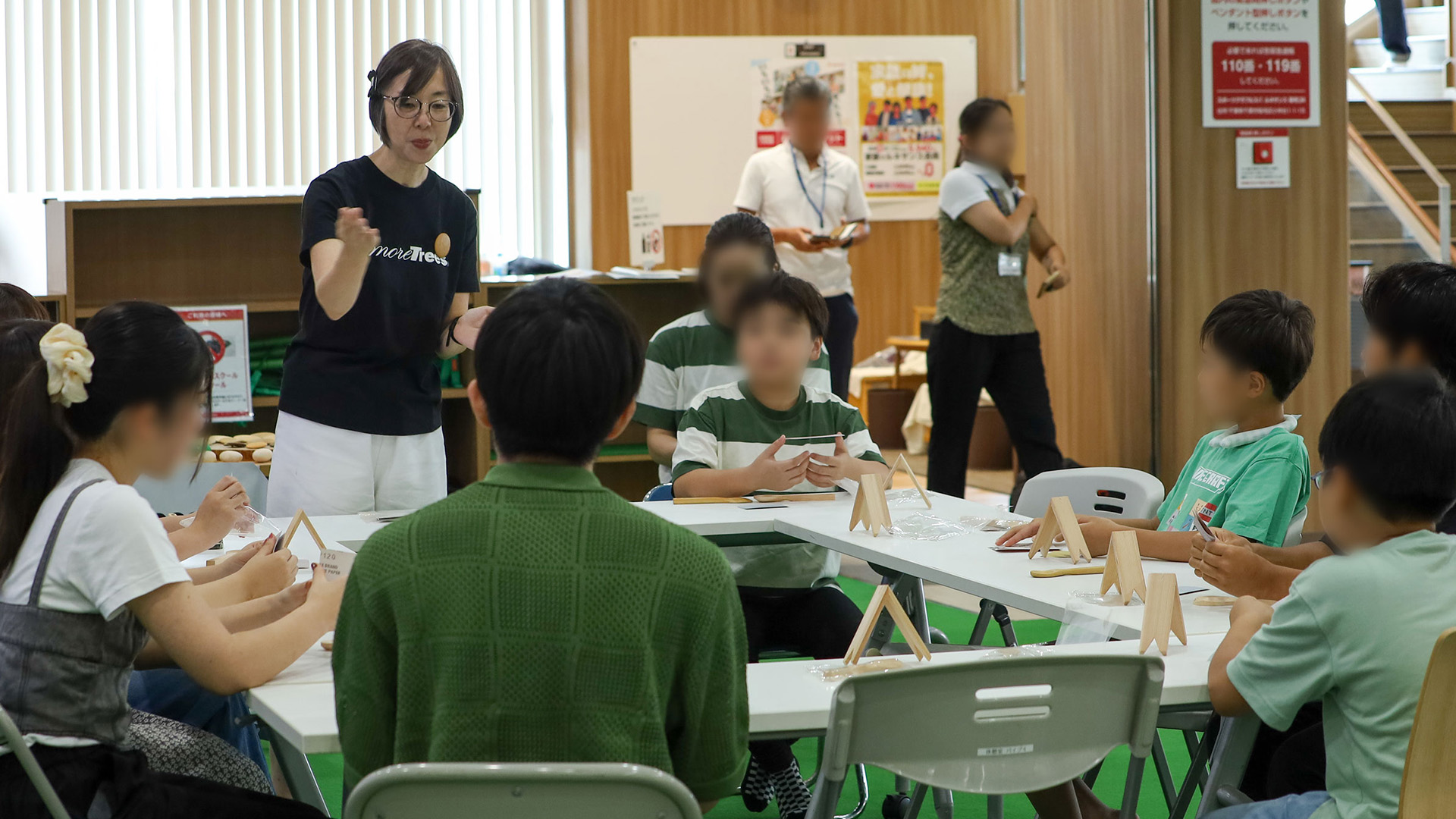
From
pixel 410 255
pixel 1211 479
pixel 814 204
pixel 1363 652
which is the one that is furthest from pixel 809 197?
pixel 1363 652

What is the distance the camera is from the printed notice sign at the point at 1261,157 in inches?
200

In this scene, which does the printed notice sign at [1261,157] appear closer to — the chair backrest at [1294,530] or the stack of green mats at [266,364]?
the chair backrest at [1294,530]

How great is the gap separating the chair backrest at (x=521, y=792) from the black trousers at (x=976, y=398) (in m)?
3.66

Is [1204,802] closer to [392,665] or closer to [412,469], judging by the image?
[392,665]

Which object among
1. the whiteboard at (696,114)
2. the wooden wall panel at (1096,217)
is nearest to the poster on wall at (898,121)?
the whiteboard at (696,114)

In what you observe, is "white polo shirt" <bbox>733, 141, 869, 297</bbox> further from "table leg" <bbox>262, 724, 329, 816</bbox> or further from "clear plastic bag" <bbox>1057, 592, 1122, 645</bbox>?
"table leg" <bbox>262, 724, 329, 816</bbox>

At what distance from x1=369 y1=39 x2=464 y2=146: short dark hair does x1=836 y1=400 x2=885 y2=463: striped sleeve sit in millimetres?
1033

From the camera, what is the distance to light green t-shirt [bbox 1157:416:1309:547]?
2227mm

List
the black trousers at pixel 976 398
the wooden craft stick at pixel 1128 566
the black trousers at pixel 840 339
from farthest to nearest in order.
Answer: the black trousers at pixel 840 339 < the black trousers at pixel 976 398 < the wooden craft stick at pixel 1128 566

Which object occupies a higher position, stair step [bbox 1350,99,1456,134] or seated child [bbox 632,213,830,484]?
stair step [bbox 1350,99,1456,134]

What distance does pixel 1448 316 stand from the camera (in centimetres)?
211

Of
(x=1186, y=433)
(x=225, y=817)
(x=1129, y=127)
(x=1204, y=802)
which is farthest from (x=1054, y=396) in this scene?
(x=225, y=817)

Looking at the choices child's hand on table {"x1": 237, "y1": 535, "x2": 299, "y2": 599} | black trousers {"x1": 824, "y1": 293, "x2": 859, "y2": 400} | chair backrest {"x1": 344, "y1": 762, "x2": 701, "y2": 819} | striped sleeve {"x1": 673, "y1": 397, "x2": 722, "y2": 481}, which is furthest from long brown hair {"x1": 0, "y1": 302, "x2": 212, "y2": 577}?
black trousers {"x1": 824, "y1": 293, "x2": 859, "y2": 400}

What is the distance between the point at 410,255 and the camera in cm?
270
